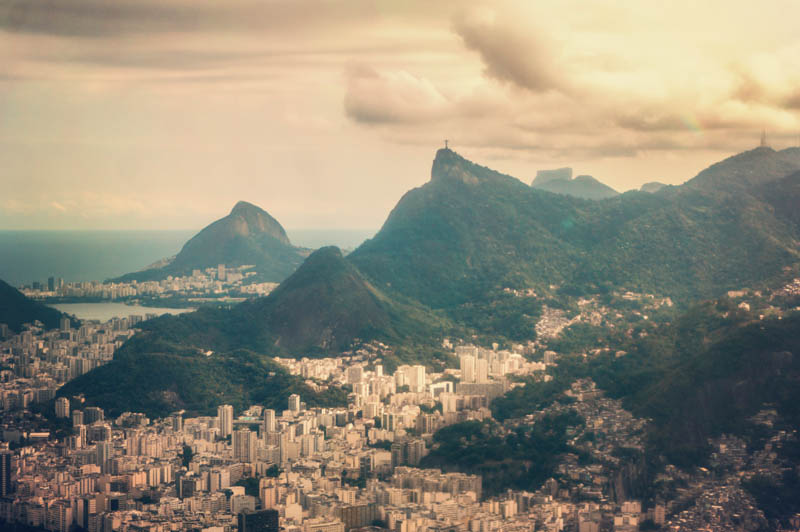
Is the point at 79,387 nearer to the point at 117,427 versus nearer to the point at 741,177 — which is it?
the point at 117,427

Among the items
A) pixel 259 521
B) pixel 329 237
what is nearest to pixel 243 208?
pixel 329 237

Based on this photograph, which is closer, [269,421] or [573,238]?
[269,421]

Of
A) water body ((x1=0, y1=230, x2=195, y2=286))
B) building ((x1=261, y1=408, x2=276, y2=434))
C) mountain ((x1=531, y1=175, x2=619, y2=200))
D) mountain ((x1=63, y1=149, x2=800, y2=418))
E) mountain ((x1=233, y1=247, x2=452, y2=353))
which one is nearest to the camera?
building ((x1=261, y1=408, x2=276, y2=434))

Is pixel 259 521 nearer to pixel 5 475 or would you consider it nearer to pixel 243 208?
pixel 5 475

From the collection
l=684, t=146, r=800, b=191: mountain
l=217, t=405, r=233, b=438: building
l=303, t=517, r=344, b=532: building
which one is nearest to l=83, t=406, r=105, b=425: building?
l=217, t=405, r=233, b=438: building

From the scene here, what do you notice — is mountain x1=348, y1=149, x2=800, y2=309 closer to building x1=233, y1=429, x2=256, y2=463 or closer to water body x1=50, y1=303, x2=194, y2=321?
water body x1=50, y1=303, x2=194, y2=321
